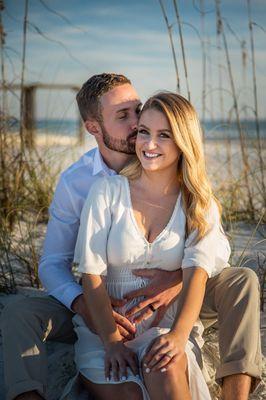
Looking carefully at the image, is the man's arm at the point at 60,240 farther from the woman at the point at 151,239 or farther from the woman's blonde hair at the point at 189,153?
the woman's blonde hair at the point at 189,153

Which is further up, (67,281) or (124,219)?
(124,219)

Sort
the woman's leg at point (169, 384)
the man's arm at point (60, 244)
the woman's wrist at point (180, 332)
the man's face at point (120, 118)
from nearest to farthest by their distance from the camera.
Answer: the woman's leg at point (169, 384)
the woman's wrist at point (180, 332)
the man's arm at point (60, 244)
the man's face at point (120, 118)

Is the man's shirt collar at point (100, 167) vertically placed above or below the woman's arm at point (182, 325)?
above

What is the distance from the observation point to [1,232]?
9.51 feet

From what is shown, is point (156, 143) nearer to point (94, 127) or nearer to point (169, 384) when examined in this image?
point (94, 127)

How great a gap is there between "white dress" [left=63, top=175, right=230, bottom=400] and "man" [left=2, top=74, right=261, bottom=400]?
0.13ft

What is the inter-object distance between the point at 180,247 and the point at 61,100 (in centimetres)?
261

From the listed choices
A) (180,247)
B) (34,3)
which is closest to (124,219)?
(180,247)

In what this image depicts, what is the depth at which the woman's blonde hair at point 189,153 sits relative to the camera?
6.03ft

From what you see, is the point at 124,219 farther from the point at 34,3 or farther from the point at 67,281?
the point at 34,3

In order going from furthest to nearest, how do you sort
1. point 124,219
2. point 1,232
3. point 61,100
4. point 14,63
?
point 61,100 < point 14,63 < point 1,232 < point 124,219

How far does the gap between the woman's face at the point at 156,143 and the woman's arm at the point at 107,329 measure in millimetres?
376

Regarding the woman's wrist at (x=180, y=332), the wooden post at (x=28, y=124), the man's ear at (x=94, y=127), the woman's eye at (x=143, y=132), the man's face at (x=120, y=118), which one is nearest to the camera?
the woman's wrist at (x=180, y=332)

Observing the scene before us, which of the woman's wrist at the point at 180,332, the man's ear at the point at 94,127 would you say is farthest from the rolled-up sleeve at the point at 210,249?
the man's ear at the point at 94,127
